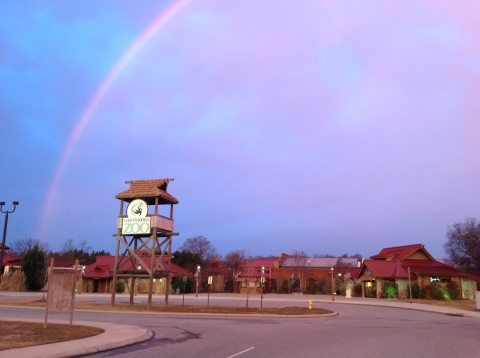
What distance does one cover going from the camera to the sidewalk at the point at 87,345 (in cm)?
1145

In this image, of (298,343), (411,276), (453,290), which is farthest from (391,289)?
(298,343)

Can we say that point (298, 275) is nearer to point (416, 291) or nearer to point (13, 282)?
point (416, 291)

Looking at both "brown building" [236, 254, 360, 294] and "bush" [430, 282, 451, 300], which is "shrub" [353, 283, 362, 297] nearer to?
"brown building" [236, 254, 360, 294]

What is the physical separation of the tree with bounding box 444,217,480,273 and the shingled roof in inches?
2308

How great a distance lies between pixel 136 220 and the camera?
34.1 m

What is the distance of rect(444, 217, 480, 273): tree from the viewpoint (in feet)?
250

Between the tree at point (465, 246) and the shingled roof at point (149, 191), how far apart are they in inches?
2308

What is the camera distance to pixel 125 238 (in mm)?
35094

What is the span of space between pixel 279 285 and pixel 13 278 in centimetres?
4023

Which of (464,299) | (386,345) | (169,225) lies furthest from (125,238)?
(464,299)

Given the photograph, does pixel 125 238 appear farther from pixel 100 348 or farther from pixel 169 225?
pixel 100 348

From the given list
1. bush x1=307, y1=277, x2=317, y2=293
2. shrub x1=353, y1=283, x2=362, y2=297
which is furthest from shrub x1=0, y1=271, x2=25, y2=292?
shrub x1=353, y1=283, x2=362, y2=297

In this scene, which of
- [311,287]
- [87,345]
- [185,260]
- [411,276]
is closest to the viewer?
[87,345]

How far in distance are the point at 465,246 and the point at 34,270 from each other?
66.3m
